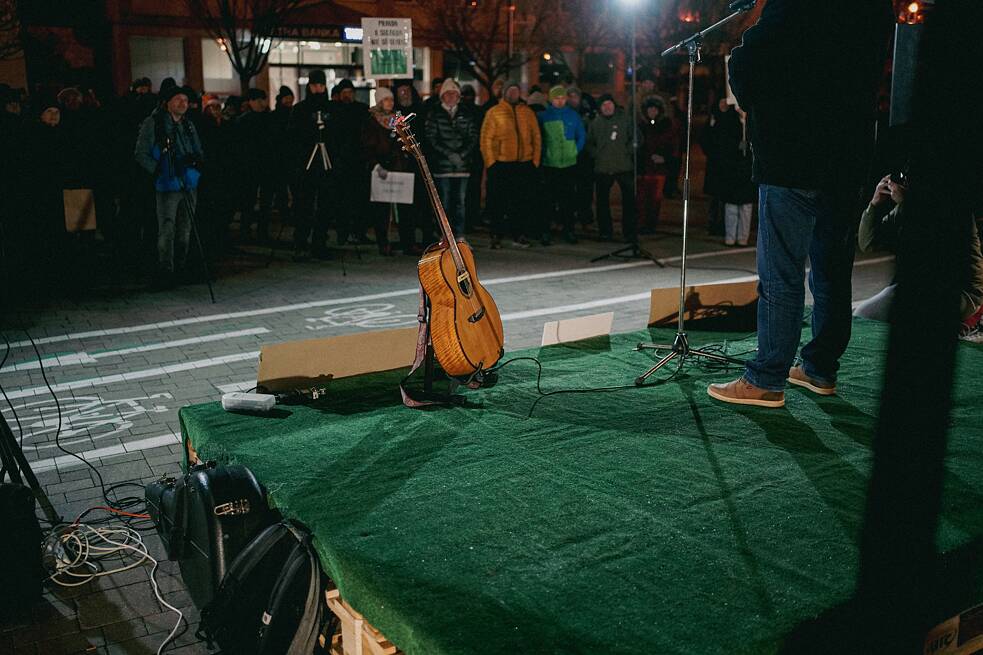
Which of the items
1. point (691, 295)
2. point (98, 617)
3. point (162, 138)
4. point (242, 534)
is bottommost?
point (98, 617)

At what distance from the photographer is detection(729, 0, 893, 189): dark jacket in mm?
4137

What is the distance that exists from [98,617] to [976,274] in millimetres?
5626

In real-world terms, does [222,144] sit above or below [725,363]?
above

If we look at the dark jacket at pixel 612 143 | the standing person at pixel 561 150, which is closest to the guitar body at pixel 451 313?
the standing person at pixel 561 150

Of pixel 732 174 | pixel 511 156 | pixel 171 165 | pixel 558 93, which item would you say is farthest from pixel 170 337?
pixel 732 174

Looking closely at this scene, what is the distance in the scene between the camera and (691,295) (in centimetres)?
683

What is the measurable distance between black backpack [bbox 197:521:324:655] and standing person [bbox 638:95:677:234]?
11.4m

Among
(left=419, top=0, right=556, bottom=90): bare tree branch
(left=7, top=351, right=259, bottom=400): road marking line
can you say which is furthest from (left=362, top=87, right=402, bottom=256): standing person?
(left=419, top=0, right=556, bottom=90): bare tree branch

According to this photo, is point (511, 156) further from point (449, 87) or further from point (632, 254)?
point (632, 254)

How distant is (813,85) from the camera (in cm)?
421

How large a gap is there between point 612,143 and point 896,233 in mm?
7496

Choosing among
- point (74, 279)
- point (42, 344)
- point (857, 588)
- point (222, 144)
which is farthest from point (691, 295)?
point (222, 144)

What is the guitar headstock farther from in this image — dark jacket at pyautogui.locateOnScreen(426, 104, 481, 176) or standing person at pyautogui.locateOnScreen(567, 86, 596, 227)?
standing person at pyautogui.locateOnScreen(567, 86, 596, 227)

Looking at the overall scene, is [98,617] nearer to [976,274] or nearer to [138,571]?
[138,571]
